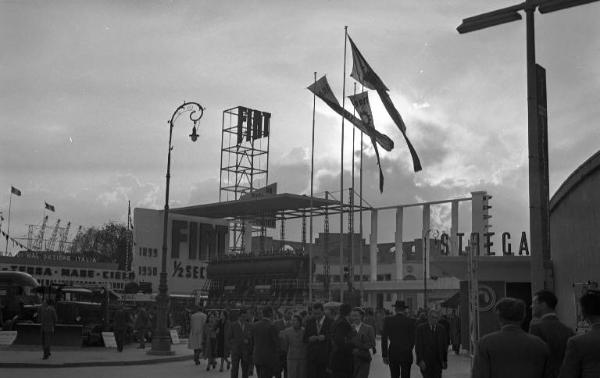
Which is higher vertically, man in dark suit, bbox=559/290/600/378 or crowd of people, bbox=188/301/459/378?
man in dark suit, bbox=559/290/600/378


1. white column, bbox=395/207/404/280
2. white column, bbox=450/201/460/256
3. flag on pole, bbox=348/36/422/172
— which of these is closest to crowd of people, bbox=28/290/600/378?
flag on pole, bbox=348/36/422/172

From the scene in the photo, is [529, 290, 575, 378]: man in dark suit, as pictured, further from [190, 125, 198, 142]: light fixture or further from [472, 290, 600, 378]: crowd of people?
[190, 125, 198, 142]: light fixture

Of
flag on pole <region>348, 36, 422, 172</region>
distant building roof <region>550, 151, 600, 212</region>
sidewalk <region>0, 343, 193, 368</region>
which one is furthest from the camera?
flag on pole <region>348, 36, 422, 172</region>

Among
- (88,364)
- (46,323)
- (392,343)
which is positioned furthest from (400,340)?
(46,323)

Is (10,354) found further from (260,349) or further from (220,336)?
(260,349)

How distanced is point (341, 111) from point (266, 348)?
39.9 meters

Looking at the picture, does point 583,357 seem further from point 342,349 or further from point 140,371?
point 140,371

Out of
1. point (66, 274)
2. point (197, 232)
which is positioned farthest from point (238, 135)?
point (66, 274)

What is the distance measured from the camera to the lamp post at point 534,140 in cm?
1018

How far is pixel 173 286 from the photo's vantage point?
239ft

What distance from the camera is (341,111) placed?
2055 inches

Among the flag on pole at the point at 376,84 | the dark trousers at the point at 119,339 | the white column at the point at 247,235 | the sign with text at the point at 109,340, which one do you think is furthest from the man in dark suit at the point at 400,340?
the white column at the point at 247,235

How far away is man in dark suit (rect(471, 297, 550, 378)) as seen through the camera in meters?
5.37

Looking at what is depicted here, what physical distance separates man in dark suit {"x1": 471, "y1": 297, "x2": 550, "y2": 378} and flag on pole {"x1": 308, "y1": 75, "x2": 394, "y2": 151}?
44.6 metres
